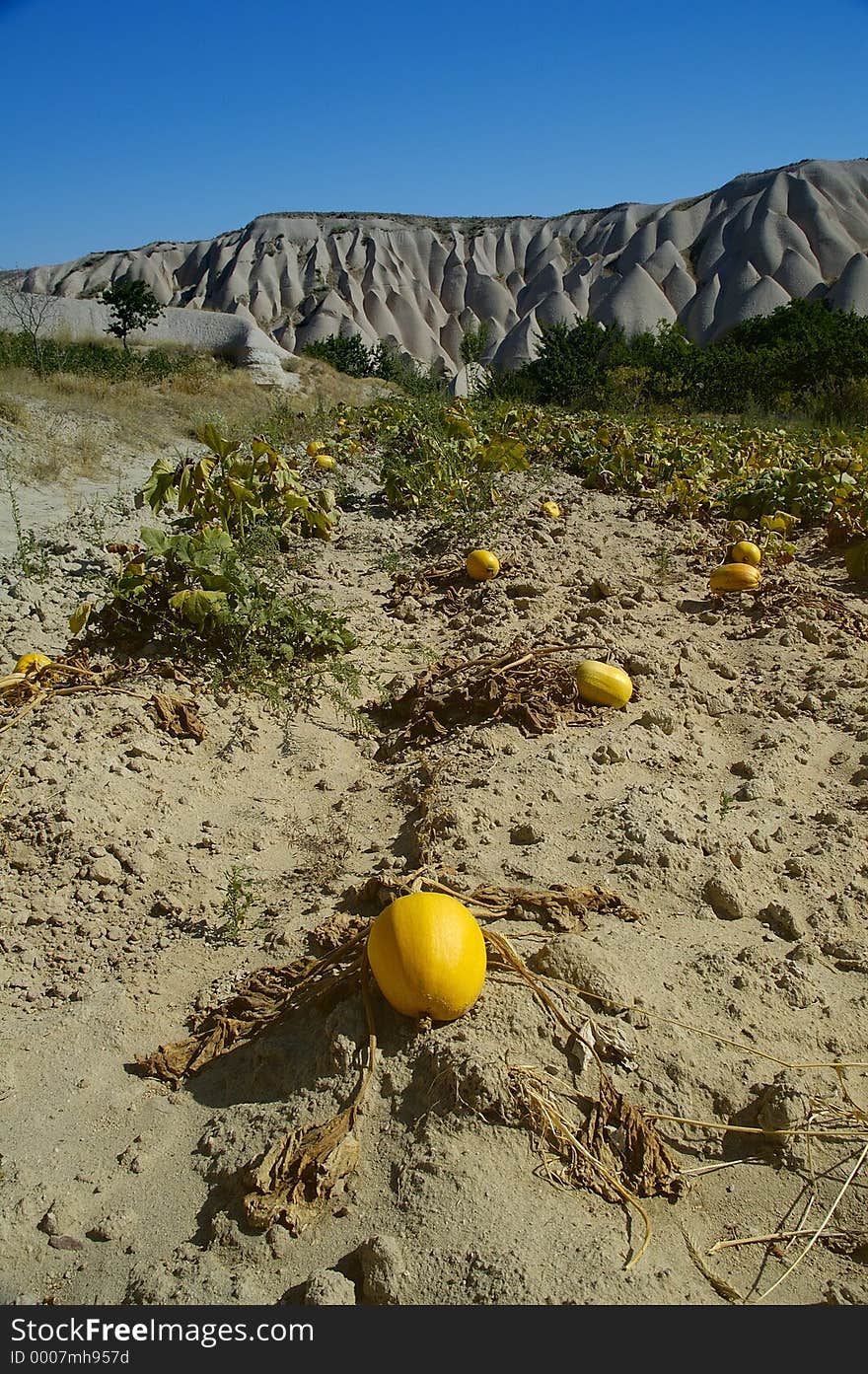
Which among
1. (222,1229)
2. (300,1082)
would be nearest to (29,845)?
(300,1082)

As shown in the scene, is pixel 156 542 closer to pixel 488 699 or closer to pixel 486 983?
pixel 488 699

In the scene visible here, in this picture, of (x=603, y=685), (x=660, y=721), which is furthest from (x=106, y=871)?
(x=660, y=721)

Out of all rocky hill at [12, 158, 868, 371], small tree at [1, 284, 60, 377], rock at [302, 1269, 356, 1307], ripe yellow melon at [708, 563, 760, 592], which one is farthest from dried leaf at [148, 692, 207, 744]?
rocky hill at [12, 158, 868, 371]

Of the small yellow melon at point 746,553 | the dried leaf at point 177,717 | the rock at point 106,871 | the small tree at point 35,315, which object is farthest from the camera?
the small tree at point 35,315

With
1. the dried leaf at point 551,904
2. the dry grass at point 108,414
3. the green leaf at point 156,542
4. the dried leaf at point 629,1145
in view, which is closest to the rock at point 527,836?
the dried leaf at point 551,904

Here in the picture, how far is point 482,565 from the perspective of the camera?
5.71 m

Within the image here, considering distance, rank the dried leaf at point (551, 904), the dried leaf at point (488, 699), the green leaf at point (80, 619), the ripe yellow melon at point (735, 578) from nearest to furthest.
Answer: the dried leaf at point (551, 904) < the dried leaf at point (488, 699) < the green leaf at point (80, 619) < the ripe yellow melon at point (735, 578)

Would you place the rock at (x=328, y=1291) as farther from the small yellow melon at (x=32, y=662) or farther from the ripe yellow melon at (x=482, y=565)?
the ripe yellow melon at (x=482, y=565)

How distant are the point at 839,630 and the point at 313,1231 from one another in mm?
3969

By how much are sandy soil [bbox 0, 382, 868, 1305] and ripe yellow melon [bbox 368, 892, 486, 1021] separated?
7 centimetres

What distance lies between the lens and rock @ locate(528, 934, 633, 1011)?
2.33 m

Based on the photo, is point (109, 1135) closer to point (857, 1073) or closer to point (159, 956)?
point (159, 956)

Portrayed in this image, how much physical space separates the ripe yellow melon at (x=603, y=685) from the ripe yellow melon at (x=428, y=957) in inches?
75.1

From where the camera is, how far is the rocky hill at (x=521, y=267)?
2253 inches
